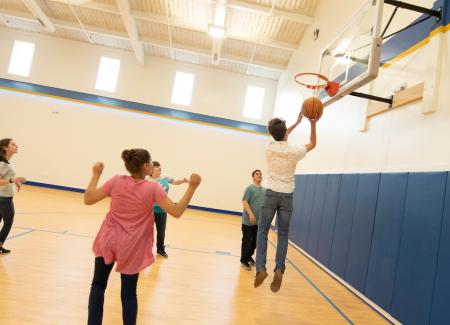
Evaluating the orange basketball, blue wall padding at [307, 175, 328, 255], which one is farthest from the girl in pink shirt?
blue wall padding at [307, 175, 328, 255]

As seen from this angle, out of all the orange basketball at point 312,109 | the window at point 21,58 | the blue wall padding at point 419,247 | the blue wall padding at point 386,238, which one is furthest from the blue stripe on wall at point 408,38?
the window at point 21,58

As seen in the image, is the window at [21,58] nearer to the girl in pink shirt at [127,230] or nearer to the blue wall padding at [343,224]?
the blue wall padding at [343,224]

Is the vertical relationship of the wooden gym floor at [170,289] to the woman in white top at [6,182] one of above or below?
below

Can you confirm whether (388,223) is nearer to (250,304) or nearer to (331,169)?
(250,304)

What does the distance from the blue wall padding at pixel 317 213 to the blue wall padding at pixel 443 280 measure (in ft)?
9.40

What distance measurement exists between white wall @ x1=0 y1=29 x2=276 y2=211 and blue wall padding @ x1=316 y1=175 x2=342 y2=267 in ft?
20.0

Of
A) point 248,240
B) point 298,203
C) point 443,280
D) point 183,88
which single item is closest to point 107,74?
point 183,88

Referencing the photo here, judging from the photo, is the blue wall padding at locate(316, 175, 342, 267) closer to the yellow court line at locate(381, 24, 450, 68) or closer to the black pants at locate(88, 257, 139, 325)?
the yellow court line at locate(381, 24, 450, 68)

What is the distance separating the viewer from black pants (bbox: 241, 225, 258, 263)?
4.42m

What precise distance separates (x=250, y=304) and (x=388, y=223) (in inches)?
Result: 69.8

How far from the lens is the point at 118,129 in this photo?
36.3ft

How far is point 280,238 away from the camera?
2920 mm

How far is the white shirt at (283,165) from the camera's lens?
290cm

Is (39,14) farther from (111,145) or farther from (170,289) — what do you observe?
(170,289)
